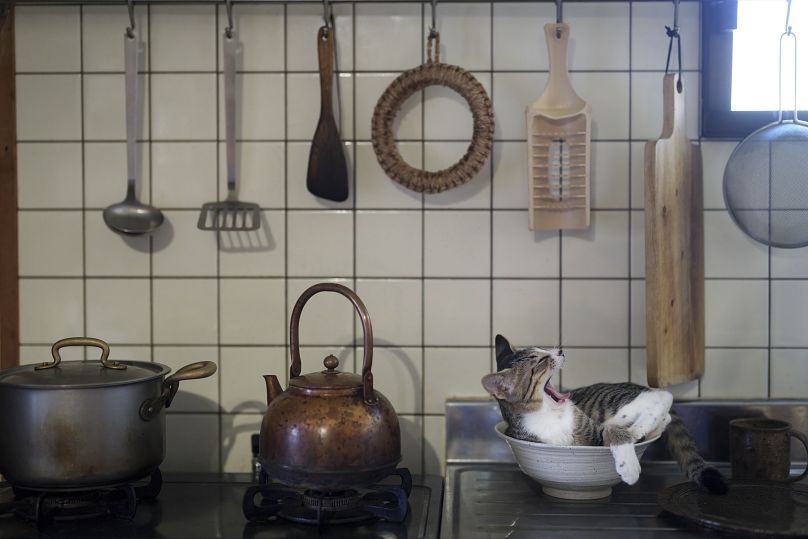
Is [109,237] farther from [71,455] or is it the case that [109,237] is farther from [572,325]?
[572,325]

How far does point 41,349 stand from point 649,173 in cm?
124

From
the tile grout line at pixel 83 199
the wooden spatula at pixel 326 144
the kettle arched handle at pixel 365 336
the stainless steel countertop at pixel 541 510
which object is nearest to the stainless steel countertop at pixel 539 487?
the stainless steel countertop at pixel 541 510

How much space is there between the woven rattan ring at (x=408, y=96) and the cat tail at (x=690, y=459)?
60 centimetres

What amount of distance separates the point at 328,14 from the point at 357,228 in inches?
16.4

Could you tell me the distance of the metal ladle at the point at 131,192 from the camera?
66.1 inches

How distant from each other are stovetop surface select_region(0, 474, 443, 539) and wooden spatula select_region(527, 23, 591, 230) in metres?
0.60

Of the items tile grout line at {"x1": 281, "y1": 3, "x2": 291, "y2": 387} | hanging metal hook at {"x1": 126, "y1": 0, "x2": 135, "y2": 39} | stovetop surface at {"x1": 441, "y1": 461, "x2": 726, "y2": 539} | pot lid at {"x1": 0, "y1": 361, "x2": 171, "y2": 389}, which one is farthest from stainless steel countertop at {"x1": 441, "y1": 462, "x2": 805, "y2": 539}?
hanging metal hook at {"x1": 126, "y1": 0, "x2": 135, "y2": 39}

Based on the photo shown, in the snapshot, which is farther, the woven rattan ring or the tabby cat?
the woven rattan ring

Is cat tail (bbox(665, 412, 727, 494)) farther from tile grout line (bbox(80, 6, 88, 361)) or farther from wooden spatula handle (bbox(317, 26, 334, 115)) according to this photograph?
tile grout line (bbox(80, 6, 88, 361))

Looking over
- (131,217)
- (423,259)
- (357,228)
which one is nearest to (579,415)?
(423,259)

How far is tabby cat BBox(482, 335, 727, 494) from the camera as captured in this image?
144cm

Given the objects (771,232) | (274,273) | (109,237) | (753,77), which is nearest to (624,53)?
(753,77)

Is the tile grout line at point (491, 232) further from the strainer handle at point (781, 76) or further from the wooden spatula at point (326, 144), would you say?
the strainer handle at point (781, 76)

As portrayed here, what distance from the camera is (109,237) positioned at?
175 centimetres
